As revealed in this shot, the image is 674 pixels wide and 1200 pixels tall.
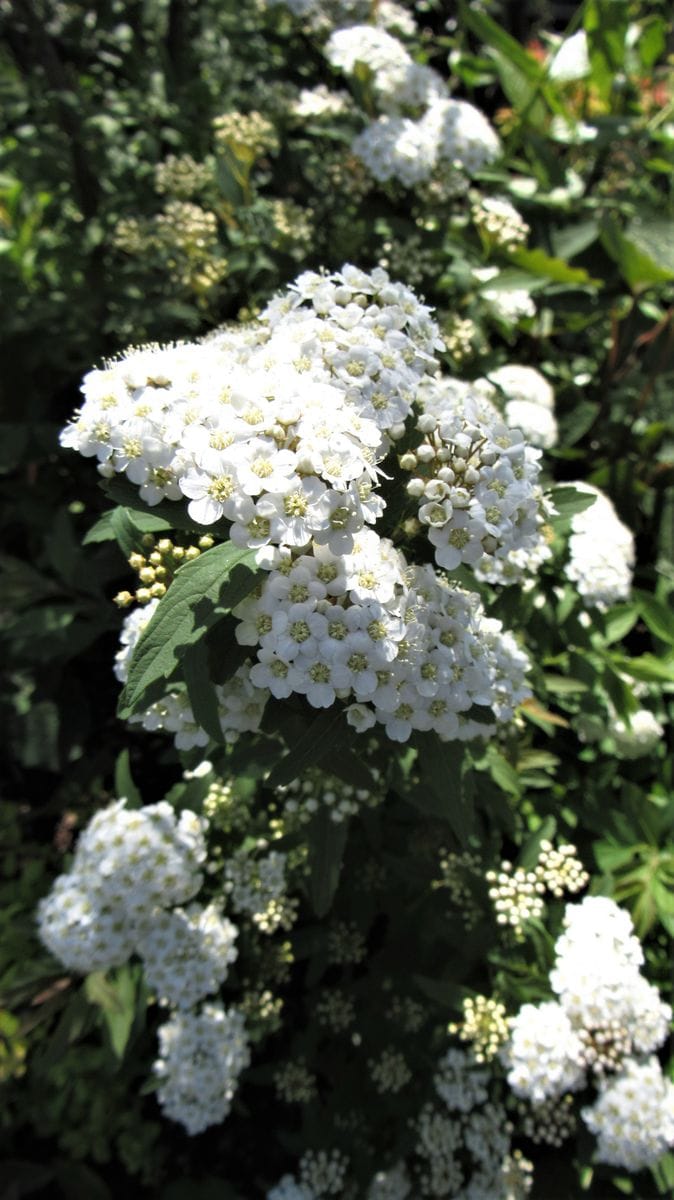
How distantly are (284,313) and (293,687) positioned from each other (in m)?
0.95

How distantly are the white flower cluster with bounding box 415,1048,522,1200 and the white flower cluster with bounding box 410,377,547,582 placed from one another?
1.84 meters

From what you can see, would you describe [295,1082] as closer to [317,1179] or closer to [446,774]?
[317,1179]

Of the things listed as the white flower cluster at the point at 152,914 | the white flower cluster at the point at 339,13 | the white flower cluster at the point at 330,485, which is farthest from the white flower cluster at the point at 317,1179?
the white flower cluster at the point at 339,13

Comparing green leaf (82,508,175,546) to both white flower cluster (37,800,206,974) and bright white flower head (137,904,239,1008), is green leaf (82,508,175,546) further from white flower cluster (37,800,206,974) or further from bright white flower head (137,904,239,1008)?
bright white flower head (137,904,239,1008)

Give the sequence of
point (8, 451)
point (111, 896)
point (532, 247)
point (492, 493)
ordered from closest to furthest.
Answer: point (492, 493) → point (111, 896) → point (8, 451) → point (532, 247)

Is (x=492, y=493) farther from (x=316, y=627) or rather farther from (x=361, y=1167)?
(x=361, y=1167)

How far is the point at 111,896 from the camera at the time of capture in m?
2.37

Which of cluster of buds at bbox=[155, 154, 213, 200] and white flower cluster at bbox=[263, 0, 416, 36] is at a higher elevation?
white flower cluster at bbox=[263, 0, 416, 36]

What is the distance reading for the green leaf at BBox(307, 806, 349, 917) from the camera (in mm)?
2244

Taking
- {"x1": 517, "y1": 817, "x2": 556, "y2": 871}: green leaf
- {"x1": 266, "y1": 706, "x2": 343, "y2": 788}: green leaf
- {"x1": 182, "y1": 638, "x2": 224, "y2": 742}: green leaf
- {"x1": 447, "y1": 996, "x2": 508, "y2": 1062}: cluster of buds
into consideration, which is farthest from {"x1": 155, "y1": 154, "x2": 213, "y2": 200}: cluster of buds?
{"x1": 447, "y1": 996, "x2": 508, "y2": 1062}: cluster of buds

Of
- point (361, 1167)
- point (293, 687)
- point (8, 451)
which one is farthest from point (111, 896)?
point (8, 451)

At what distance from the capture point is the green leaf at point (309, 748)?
5.54ft

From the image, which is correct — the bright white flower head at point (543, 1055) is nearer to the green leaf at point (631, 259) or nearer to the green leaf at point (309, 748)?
the green leaf at point (309, 748)

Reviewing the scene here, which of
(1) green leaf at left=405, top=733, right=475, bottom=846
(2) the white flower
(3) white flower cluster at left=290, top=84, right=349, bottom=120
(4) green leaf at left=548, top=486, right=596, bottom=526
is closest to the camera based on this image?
(1) green leaf at left=405, top=733, right=475, bottom=846
